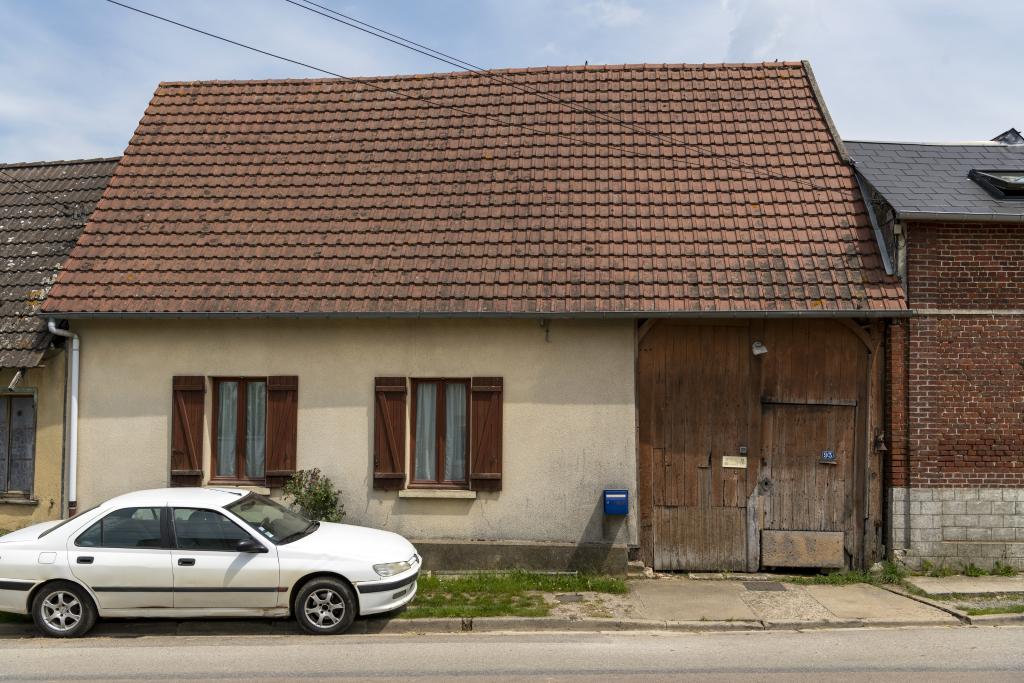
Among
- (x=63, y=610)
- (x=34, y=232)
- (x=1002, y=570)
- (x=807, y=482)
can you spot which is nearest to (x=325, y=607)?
(x=63, y=610)

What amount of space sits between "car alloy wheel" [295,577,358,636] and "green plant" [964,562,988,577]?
286 inches

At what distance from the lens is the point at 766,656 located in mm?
7641

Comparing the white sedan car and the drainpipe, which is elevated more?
→ the drainpipe

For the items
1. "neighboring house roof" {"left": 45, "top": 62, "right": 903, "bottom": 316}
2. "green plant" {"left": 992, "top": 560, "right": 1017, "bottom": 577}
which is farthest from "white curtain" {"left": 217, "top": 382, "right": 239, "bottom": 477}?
"green plant" {"left": 992, "top": 560, "right": 1017, "bottom": 577}

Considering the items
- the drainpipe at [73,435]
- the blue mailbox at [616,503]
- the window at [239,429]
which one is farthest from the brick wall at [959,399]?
the drainpipe at [73,435]

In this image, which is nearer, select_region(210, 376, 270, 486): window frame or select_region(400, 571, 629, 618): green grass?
select_region(400, 571, 629, 618): green grass

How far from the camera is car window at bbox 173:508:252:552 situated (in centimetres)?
855

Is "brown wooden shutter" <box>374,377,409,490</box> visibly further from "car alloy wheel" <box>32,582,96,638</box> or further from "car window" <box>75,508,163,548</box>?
"car alloy wheel" <box>32,582,96,638</box>

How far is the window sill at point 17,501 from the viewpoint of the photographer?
1141cm

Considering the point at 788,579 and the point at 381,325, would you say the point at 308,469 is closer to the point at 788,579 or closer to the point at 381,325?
the point at 381,325

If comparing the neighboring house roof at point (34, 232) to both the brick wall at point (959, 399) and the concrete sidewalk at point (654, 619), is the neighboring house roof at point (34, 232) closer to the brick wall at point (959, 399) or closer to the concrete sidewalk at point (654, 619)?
the concrete sidewalk at point (654, 619)

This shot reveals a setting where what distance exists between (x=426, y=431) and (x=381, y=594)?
295 centimetres

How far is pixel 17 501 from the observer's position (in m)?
11.5

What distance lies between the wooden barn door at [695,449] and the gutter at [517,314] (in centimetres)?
61
